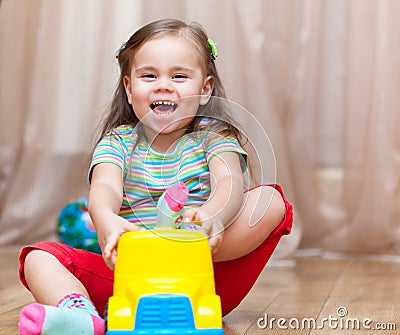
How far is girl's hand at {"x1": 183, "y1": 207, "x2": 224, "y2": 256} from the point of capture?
992mm

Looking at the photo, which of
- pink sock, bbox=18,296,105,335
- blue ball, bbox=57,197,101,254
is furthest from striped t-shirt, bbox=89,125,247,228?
blue ball, bbox=57,197,101,254

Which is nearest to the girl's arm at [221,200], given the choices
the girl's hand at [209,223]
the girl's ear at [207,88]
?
the girl's hand at [209,223]

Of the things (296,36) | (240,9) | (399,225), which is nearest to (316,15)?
(296,36)

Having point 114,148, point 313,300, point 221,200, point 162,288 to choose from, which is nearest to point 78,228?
point 313,300

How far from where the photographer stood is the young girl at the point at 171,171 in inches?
43.9

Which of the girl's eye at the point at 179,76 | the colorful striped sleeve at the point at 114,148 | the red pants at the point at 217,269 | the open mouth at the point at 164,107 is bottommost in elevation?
the red pants at the point at 217,269

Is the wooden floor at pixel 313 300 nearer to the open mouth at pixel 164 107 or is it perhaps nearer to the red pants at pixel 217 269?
the red pants at pixel 217 269

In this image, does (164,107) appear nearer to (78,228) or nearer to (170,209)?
(170,209)

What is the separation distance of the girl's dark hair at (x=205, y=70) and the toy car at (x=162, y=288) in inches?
11.1

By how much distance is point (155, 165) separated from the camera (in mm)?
1160

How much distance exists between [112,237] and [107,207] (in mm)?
78

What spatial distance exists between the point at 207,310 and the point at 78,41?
62.2 inches

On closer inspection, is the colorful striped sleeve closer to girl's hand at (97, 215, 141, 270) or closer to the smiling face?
the smiling face

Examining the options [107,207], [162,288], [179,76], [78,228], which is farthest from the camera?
[78,228]
